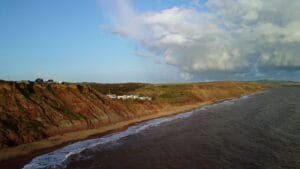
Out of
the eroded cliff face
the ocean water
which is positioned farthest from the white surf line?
the eroded cliff face

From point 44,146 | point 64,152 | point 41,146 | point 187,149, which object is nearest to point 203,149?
point 187,149

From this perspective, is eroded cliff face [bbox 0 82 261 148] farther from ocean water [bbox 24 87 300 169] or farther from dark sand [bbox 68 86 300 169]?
dark sand [bbox 68 86 300 169]

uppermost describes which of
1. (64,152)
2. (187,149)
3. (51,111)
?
(51,111)

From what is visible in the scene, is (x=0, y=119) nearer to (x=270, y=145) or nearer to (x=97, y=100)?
(x=97, y=100)

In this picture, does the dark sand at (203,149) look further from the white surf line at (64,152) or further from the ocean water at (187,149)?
the white surf line at (64,152)

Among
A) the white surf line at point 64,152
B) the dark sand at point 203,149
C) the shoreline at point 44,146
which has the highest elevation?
the shoreline at point 44,146

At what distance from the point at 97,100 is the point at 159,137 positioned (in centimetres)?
1987

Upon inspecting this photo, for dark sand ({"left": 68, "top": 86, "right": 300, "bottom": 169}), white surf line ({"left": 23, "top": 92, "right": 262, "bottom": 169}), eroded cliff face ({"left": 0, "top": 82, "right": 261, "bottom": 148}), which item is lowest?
dark sand ({"left": 68, "top": 86, "right": 300, "bottom": 169})

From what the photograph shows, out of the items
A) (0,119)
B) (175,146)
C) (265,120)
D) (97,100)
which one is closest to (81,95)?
(97,100)

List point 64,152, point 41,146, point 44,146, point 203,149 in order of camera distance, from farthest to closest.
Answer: point 44,146, point 41,146, point 203,149, point 64,152

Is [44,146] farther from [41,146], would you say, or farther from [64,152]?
[64,152]

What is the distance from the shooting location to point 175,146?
33062 millimetres

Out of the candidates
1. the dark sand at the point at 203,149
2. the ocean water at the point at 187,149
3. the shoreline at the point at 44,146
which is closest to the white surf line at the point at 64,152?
the ocean water at the point at 187,149

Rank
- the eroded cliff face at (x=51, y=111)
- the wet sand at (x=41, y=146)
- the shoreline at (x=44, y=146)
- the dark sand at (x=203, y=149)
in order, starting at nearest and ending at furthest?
the dark sand at (x=203, y=149) → the wet sand at (x=41, y=146) → the shoreline at (x=44, y=146) → the eroded cliff face at (x=51, y=111)
